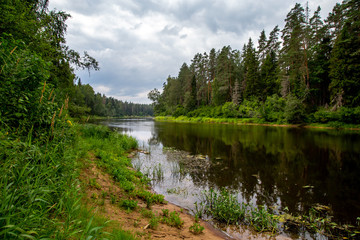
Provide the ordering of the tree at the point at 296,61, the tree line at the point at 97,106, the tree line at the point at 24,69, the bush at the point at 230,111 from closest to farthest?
the tree line at the point at 24,69
the tree line at the point at 97,106
the tree at the point at 296,61
the bush at the point at 230,111

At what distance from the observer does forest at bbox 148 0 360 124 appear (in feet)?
90.1

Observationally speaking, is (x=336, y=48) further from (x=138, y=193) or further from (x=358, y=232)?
(x=138, y=193)

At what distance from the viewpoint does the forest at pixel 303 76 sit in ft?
90.1

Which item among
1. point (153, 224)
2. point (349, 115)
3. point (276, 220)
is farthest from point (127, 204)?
point (349, 115)

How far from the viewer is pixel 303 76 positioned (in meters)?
34.6

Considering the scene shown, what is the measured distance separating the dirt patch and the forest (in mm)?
31417

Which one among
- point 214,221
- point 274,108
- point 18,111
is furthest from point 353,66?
point 18,111

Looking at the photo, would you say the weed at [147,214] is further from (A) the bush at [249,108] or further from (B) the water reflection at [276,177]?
(A) the bush at [249,108]

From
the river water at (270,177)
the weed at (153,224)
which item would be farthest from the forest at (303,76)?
the weed at (153,224)

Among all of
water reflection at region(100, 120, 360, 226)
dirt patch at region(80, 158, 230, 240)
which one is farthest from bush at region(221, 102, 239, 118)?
dirt patch at region(80, 158, 230, 240)

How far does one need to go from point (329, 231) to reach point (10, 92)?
7201 mm

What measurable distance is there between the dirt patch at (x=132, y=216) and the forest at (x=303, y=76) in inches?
1237

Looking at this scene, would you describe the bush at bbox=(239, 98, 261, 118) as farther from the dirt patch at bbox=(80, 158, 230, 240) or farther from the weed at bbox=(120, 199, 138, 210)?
the weed at bbox=(120, 199, 138, 210)

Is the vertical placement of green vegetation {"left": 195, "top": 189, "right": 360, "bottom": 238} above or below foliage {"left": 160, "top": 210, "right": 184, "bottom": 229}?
below
